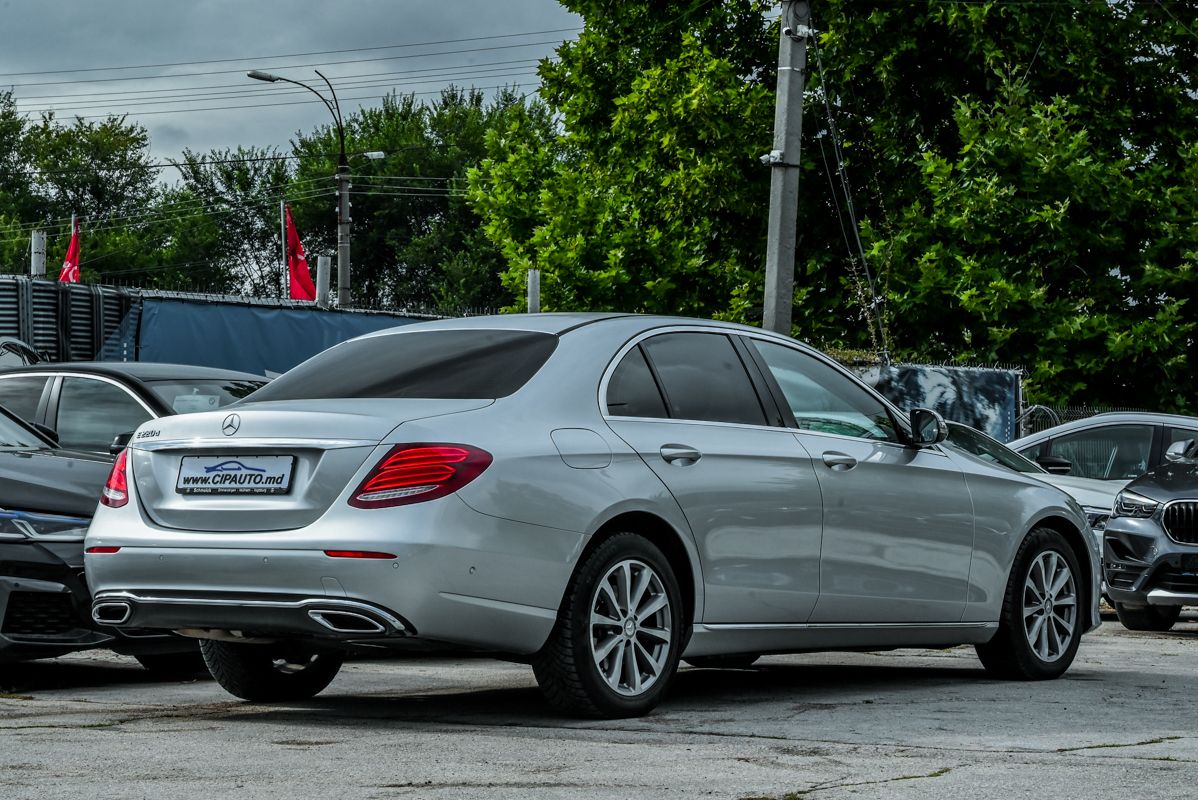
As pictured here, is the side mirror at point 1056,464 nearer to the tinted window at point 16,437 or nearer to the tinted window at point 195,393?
the tinted window at point 195,393

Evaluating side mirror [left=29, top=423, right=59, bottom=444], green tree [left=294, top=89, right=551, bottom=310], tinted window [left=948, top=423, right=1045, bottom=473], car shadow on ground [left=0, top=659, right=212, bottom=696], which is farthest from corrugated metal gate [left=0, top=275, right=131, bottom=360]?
green tree [left=294, top=89, right=551, bottom=310]

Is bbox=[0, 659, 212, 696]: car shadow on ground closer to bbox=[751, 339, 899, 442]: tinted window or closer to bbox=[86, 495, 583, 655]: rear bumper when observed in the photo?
bbox=[86, 495, 583, 655]: rear bumper

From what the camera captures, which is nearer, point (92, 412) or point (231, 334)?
point (92, 412)

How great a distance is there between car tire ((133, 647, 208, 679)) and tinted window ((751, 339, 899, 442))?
3.27 m

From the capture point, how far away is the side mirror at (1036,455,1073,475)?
1374cm

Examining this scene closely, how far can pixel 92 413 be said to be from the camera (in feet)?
34.7

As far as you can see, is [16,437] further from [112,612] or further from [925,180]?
[925,180]

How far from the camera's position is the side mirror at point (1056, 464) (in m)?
13.7

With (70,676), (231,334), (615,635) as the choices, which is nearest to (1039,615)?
(615,635)

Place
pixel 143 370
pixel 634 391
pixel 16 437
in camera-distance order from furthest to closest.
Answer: pixel 143 370 → pixel 16 437 → pixel 634 391

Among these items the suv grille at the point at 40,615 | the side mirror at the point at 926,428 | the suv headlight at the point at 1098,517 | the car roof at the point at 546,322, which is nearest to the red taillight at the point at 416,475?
the car roof at the point at 546,322

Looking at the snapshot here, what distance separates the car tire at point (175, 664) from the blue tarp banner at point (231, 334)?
35.7 feet

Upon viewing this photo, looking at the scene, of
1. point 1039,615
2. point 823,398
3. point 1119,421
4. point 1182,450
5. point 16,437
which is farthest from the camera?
point 1119,421

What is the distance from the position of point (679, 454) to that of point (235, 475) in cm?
168
